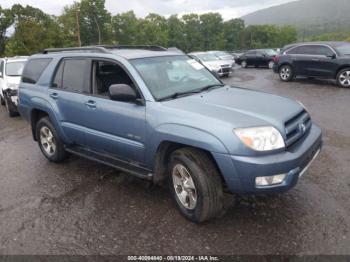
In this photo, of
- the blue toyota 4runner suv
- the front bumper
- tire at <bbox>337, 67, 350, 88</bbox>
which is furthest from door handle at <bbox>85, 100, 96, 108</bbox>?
tire at <bbox>337, 67, 350, 88</bbox>

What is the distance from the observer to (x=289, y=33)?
102438mm

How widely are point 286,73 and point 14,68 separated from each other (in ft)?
35.2

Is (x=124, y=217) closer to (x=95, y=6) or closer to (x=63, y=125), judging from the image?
(x=63, y=125)

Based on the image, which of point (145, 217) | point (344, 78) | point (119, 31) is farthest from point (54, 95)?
point (119, 31)

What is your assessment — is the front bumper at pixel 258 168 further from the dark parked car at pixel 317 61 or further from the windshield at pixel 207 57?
the windshield at pixel 207 57

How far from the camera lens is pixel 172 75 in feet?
13.8

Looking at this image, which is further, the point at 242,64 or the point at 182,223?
the point at 242,64

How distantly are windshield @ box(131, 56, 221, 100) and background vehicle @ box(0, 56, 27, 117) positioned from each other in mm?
6847

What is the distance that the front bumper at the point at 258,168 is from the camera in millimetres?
2957

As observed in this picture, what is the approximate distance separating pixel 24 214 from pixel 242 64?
23.0 metres

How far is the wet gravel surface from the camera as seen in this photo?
10.3 ft

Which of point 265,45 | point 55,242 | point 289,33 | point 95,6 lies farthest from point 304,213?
point 289,33

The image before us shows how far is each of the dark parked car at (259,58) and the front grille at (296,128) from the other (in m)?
19.9

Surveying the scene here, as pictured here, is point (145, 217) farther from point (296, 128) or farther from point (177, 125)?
point (296, 128)
